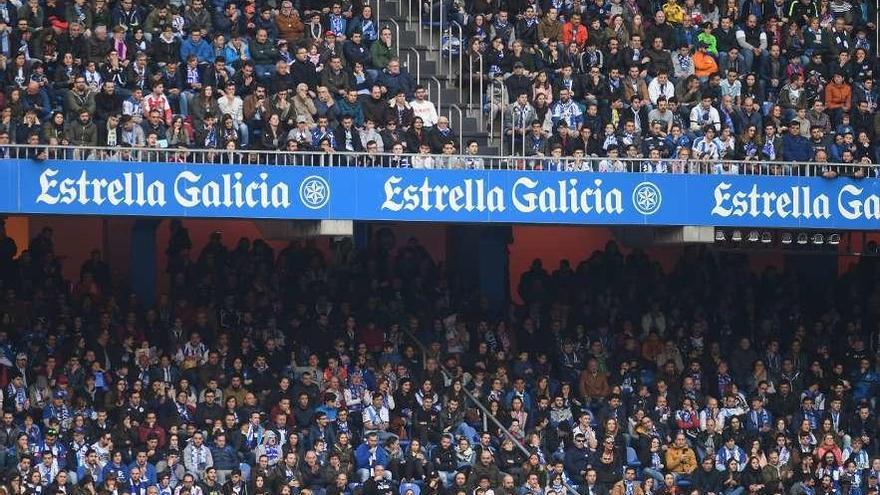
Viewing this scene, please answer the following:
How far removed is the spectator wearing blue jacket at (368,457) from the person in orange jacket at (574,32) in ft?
21.5

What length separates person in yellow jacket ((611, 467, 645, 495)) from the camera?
29.1 meters

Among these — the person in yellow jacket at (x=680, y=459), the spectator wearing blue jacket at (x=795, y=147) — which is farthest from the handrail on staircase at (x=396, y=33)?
the person in yellow jacket at (x=680, y=459)

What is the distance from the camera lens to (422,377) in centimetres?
3044

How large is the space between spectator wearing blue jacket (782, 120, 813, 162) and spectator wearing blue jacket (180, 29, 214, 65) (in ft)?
23.0

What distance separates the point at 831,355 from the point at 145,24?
9592 mm

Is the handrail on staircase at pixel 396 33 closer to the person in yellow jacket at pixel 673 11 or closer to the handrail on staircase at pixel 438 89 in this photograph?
the handrail on staircase at pixel 438 89

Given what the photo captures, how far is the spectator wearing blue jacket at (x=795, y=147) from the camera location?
31.0 m

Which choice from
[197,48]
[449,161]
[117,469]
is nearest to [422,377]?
[449,161]

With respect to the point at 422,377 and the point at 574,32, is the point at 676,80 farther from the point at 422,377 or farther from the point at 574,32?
the point at 422,377

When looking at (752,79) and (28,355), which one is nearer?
(28,355)

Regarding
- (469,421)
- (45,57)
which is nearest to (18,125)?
(45,57)

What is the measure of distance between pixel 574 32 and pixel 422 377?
5.22m

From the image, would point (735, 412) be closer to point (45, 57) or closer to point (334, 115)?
point (334, 115)

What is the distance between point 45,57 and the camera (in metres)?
29.9
